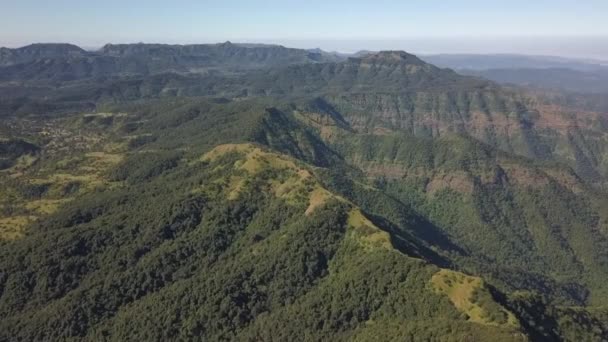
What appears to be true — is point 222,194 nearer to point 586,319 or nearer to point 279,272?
point 279,272

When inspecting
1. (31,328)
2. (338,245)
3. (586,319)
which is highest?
(338,245)

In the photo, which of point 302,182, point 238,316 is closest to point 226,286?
point 238,316

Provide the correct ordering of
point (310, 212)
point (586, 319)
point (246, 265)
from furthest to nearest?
point (310, 212) → point (246, 265) → point (586, 319)

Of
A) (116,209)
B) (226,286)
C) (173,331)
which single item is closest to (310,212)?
(226,286)

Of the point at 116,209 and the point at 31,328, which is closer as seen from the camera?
the point at 31,328

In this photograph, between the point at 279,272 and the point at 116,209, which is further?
the point at 116,209

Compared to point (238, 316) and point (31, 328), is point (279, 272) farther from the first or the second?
point (31, 328)

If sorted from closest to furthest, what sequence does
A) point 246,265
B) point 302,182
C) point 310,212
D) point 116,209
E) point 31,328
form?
point 31,328 → point 246,265 → point 310,212 → point 302,182 → point 116,209

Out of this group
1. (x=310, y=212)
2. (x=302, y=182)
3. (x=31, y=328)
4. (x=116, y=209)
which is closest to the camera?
(x=31, y=328)

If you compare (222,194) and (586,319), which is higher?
(222,194)
